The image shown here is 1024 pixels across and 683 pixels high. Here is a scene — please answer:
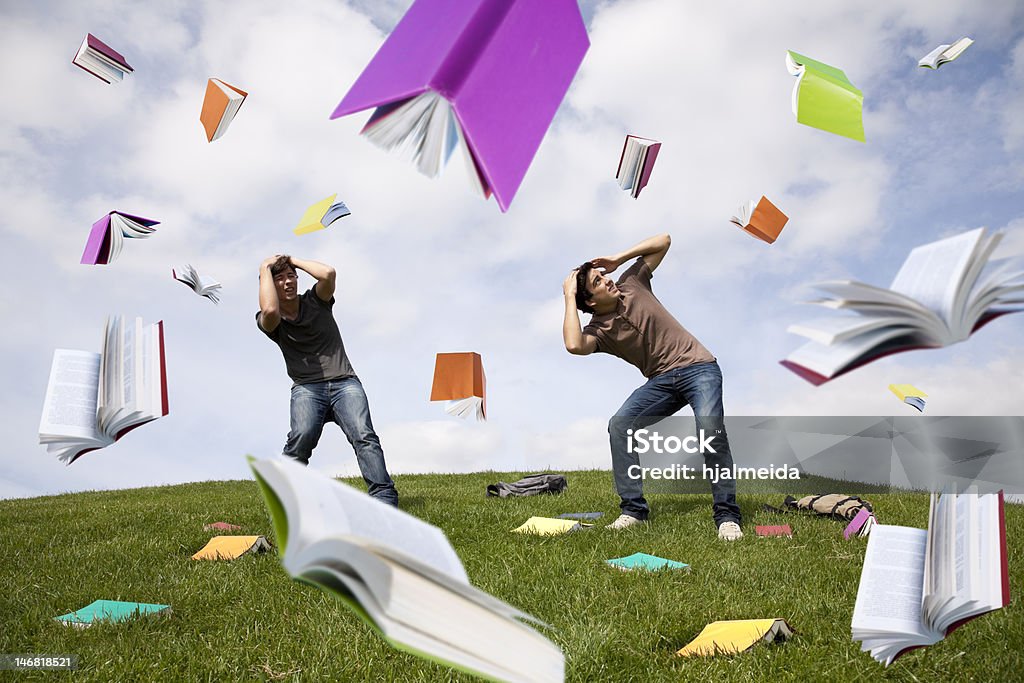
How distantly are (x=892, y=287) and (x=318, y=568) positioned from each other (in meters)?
0.68

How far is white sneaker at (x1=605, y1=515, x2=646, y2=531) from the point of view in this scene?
15.5 feet

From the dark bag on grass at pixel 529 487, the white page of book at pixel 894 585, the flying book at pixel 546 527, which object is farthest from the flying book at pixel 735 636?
the dark bag on grass at pixel 529 487

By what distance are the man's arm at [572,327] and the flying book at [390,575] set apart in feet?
12.7

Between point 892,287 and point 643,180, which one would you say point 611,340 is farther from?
point 892,287

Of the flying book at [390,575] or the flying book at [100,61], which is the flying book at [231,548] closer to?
the flying book at [100,61]

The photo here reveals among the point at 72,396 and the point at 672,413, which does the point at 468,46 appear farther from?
the point at 672,413

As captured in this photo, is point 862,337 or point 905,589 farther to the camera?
point 905,589

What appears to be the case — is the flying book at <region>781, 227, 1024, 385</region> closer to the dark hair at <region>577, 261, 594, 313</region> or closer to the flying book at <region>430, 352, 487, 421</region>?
the dark hair at <region>577, 261, 594, 313</region>

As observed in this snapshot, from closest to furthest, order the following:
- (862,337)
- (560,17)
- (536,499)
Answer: (862,337) → (560,17) → (536,499)

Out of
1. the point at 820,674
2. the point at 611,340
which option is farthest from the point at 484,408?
the point at 820,674

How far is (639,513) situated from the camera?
498cm

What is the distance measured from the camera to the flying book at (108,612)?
3.03 metres

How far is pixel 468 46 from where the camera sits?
923 millimetres

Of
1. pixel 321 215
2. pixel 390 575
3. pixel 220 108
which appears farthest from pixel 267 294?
pixel 390 575
